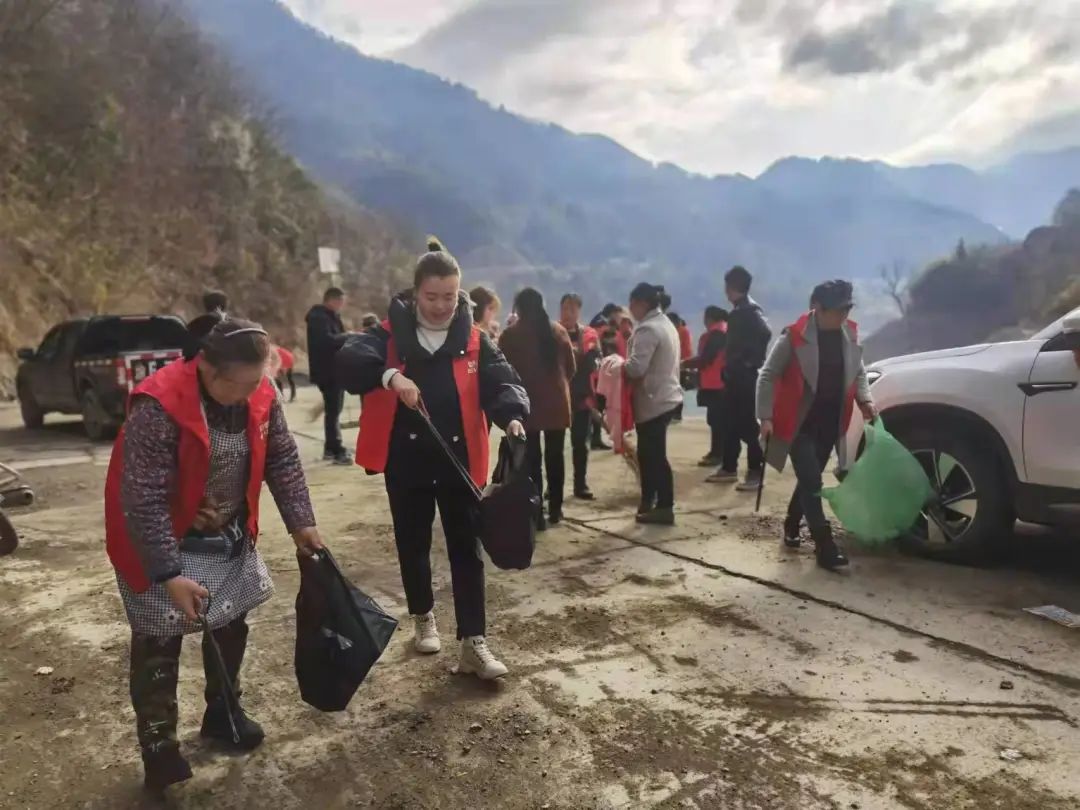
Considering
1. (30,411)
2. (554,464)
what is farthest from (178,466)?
(30,411)

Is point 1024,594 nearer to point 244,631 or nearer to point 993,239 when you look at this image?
point 244,631

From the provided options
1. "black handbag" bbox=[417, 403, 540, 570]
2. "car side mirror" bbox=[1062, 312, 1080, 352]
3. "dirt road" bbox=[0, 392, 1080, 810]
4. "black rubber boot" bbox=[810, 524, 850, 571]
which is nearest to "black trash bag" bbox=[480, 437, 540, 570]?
"black handbag" bbox=[417, 403, 540, 570]

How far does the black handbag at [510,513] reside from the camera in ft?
10.4

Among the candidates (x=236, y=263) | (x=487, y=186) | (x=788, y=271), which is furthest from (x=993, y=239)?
(x=487, y=186)

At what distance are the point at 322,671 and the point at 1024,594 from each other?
3678 mm

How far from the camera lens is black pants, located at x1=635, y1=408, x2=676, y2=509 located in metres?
5.89

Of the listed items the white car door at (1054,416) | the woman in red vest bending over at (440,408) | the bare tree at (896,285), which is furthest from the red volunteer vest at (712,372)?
the bare tree at (896,285)

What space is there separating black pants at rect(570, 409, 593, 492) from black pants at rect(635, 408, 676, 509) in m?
1.24

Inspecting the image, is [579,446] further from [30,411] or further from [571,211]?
[571,211]

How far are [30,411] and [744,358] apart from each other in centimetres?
Result: 1102

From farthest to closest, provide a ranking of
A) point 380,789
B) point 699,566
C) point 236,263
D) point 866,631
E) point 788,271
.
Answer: point 788,271
point 236,263
point 699,566
point 866,631
point 380,789

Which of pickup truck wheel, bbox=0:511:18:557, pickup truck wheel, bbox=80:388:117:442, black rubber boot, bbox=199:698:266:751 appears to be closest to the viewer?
black rubber boot, bbox=199:698:266:751

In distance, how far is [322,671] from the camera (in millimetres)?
2648

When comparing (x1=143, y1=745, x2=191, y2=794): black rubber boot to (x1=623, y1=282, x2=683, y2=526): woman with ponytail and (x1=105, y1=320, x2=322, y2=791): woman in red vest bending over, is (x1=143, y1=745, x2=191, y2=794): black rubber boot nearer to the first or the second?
(x1=105, y1=320, x2=322, y2=791): woman in red vest bending over
